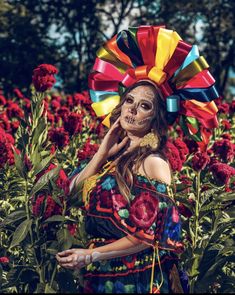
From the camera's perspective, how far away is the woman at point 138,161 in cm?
389

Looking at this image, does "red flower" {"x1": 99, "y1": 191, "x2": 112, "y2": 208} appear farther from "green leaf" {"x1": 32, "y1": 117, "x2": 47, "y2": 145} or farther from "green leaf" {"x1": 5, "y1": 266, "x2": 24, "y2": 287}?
"green leaf" {"x1": 32, "y1": 117, "x2": 47, "y2": 145}

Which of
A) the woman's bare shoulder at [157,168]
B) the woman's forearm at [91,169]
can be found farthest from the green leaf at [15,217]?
A: the woman's bare shoulder at [157,168]

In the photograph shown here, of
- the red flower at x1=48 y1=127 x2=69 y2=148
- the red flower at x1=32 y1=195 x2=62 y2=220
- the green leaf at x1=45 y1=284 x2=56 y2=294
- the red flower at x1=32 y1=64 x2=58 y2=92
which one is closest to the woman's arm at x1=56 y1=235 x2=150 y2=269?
the green leaf at x1=45 y1=284 x2=56 y2=294

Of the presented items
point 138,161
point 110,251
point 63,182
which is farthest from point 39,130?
point 110,251

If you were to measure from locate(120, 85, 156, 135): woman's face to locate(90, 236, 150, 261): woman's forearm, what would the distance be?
69 centimetres

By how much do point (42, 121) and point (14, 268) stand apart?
1.08 m

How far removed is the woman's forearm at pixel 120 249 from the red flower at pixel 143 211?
107mm

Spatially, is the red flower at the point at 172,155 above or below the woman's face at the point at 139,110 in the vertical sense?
below

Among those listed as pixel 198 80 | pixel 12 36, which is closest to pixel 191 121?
pixel 198 80

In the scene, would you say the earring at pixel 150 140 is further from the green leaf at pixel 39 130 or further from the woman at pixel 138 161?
the green leaf at pixel 39 130

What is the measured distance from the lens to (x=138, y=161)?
4.02 m

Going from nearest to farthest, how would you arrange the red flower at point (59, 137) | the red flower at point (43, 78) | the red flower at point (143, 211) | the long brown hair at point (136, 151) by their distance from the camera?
the red flower at point (143, 211) < the long brown hair at point (136, 151) < the red flower at point (43, 78) < the red flower at point (59, 137)

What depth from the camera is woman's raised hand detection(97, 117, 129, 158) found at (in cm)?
413

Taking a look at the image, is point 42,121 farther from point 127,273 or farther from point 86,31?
point 86,31
